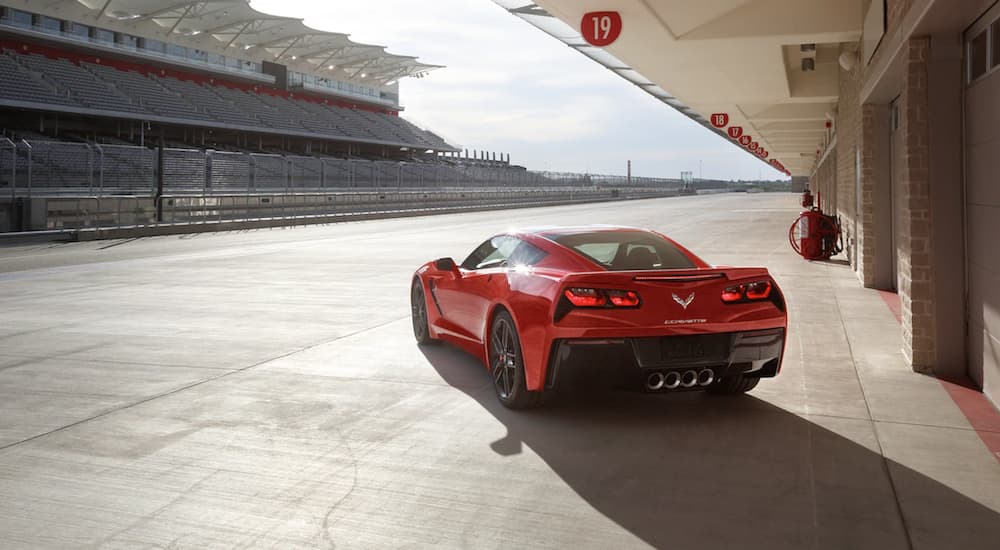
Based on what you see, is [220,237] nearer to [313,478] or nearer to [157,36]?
[313,478]

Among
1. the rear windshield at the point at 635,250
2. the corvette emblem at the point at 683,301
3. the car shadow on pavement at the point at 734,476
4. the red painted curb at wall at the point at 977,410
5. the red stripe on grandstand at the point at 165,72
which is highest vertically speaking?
the red stripe on grandstand at the point at 165,72

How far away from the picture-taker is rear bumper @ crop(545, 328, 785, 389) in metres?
5.30

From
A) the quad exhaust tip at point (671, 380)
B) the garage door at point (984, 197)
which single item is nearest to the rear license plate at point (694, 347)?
the quad exhaust tip at point (671, 380)

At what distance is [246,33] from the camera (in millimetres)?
67500

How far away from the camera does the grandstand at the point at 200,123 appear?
93.2ft

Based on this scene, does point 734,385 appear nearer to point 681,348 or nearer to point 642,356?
point 681,348

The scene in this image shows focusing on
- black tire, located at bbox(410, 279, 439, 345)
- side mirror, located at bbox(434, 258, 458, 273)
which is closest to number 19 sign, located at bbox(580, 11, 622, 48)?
black tire, located at bbox(410, 279, 439, 345)

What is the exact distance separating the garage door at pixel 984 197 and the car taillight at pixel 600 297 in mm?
2473

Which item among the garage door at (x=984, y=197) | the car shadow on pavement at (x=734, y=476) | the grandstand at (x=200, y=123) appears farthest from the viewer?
the grandstand at (x=200, y=123)

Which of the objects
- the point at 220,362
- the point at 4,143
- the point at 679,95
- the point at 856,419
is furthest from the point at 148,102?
the point at 856,419

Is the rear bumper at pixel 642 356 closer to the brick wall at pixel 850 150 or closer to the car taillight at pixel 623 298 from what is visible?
the car taillight at pixel 623 298

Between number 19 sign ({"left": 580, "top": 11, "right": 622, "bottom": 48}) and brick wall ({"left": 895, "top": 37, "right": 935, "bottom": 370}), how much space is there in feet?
24.7

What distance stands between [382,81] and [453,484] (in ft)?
302

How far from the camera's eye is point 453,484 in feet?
14.3
